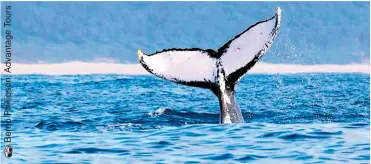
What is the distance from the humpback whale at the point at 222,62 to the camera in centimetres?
1207

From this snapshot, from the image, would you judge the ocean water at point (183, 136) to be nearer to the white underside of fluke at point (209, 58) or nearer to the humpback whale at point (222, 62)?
the humpback whale at point (222, 62)

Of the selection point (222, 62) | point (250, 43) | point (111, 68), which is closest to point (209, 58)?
point (222, 62)

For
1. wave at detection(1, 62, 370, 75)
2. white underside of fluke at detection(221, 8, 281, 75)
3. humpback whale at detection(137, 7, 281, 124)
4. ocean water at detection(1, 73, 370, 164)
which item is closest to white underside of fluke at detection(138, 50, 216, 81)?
humpback whale at detection(137, 7, 281, 124)

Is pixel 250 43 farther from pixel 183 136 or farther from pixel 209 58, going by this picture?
pixel 183 136

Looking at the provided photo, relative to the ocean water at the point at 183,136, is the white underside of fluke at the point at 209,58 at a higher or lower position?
higher

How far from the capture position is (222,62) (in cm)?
1257

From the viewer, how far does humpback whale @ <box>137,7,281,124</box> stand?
12075 millimetres

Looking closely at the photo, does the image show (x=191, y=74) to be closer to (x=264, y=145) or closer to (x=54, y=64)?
(x=264, y=145)

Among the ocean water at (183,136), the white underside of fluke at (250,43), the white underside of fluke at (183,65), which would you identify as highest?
the white underside of fluke at (250,43)

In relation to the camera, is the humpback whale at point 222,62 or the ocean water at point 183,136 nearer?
the ocean water at point 183,136

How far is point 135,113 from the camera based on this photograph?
19547 mm

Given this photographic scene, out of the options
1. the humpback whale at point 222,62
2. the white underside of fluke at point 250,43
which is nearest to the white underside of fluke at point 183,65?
the humpback whale at point 222,62

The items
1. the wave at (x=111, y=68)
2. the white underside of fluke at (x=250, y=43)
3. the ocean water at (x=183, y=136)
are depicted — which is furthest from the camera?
the wave at (x=111, y=68)

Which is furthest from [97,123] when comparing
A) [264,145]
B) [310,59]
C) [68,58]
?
[310,59]
